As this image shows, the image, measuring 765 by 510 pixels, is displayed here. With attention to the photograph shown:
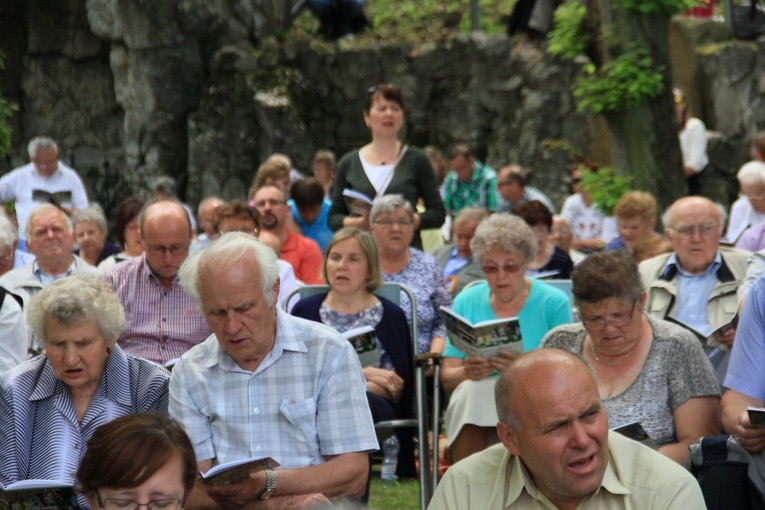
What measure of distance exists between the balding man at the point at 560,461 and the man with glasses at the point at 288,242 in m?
5.25

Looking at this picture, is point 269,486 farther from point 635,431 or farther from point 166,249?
point 166,249

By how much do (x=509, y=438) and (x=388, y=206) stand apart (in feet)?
14.4

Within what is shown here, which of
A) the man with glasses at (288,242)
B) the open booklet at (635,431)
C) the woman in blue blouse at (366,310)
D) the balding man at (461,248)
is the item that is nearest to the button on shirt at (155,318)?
the woman in blue blouse at (366,310)

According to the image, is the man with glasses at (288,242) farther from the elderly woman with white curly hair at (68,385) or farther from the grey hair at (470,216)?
the elderly woman with white curly hair at (68,385)

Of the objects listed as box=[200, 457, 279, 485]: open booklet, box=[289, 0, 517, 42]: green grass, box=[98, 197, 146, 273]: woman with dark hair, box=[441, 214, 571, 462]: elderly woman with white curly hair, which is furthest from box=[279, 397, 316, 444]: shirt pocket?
box=[289, 0, 517, 42]: green grass

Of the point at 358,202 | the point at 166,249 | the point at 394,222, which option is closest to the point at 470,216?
the point at 358,202

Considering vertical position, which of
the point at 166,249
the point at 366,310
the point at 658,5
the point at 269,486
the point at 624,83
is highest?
the point at 658,5

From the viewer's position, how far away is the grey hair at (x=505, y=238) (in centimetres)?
676

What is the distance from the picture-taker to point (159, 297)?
634 cm

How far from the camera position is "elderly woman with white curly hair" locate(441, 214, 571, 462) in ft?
20.4

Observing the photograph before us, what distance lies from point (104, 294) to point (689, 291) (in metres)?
3.61

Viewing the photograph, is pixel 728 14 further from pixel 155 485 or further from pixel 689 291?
pixel 155 485

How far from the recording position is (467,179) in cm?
1356

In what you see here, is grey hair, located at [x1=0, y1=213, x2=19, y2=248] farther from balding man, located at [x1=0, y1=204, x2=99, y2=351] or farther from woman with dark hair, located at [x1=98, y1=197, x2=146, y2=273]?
woman with dark hair, located at [x1=98, y1=197, x2=146, y2=273]
